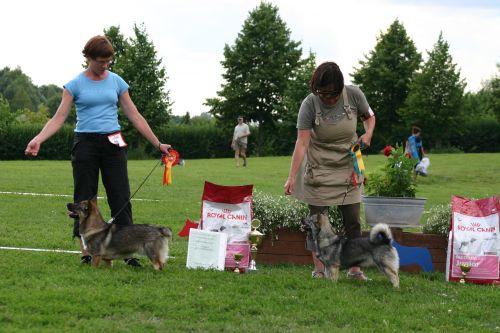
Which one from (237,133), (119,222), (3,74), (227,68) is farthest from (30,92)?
(119,222)

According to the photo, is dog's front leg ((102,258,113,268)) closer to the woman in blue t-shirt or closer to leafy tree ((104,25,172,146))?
the woman in blue t-shirt

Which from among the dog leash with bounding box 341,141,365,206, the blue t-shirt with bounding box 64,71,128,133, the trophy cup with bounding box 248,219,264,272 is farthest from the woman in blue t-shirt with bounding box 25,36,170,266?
the dog leash with bounding box 341,141,365,206

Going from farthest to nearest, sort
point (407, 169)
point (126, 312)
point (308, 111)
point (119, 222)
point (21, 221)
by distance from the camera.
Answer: point (21, 221), point (407, 169), point (119, 222), point (308, 111), point (126, 312)

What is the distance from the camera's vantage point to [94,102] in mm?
5809

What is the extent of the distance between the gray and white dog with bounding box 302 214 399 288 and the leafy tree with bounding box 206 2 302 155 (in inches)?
1600

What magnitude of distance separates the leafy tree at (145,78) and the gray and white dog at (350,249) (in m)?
35.0

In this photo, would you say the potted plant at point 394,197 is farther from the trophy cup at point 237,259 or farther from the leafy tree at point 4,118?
the leafy tree at point 4,118

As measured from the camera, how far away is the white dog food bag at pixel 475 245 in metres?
6.02

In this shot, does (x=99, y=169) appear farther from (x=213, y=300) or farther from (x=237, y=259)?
(x=213, y=300)

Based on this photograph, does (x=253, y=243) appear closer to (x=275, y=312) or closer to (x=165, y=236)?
(x=165, y=236)

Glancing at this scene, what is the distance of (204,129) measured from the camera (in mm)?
43344

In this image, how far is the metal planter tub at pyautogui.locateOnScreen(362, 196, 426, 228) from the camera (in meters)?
6.56

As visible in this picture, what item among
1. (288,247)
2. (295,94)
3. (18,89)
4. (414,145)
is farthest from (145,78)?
(18,89)

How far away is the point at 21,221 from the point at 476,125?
4044 centimetres
